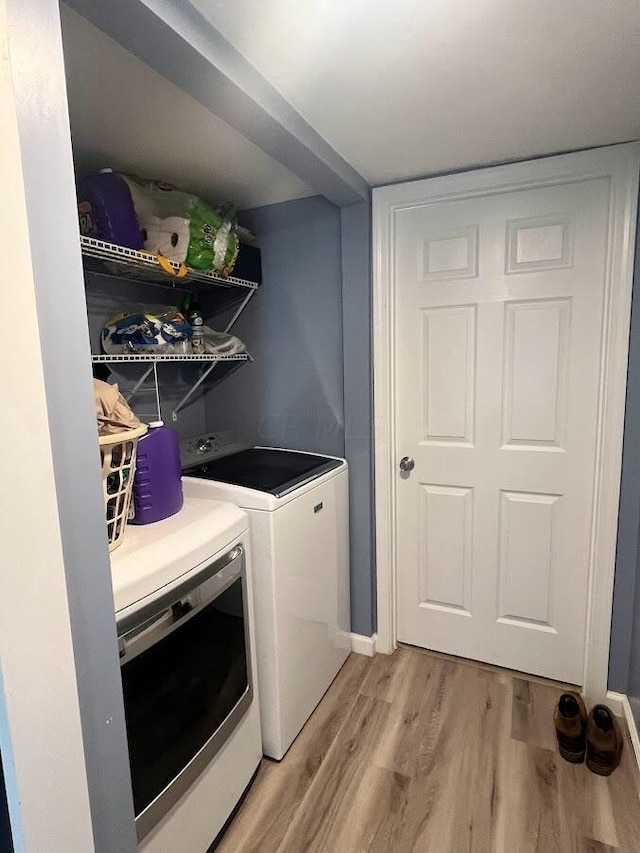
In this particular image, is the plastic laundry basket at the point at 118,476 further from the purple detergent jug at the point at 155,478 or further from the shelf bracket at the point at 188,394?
the shelf bracket at the point at 188,394

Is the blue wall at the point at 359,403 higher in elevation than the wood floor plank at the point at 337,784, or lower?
higher

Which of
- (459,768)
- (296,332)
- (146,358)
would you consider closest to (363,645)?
(459,768)

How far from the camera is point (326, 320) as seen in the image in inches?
80.7

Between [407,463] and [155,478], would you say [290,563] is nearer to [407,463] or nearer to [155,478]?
[155,478]

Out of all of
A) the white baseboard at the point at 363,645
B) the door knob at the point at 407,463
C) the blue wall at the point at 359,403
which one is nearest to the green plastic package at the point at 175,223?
the blue wall at the point at 359,403

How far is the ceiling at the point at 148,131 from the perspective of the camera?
1.10 meters

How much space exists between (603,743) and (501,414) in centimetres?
118

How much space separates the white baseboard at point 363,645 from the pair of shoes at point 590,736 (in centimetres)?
78

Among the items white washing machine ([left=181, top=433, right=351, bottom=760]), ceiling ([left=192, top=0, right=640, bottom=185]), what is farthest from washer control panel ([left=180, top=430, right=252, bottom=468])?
ceiling ([left=192, top=0, right=640, bottom=185])

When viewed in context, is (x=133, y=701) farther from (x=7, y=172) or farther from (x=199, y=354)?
(x=199, y=354)

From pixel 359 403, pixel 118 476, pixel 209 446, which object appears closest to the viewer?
pixel 118 476

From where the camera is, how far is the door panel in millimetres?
1712

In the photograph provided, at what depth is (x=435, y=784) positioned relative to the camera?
1.50 metres

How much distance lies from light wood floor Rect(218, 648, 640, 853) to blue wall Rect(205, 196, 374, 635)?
0.47 metres
